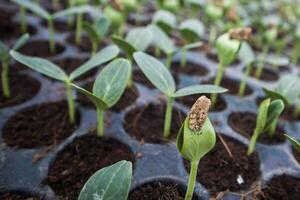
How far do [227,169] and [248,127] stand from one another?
19cm

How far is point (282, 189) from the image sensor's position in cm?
58

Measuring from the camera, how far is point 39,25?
1124 mm

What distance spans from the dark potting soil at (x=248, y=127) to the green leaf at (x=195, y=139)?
1.01ft

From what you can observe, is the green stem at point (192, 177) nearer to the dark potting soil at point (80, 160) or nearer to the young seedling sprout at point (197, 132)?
the young seedling sprout at point (197, 132)

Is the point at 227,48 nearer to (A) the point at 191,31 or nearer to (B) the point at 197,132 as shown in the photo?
(A) the point at 191,31

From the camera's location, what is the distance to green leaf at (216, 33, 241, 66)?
67 centimetres

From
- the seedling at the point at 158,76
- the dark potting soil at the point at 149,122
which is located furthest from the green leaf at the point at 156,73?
the dark potting soil at the point at 149,122

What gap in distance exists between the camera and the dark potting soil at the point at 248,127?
71 cm

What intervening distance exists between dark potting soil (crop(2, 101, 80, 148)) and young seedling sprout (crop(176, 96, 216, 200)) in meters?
0.31

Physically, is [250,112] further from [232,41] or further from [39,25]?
[39,25]

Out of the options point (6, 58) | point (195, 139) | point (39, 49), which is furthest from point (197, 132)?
point (39, 49)

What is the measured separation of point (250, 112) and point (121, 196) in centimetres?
52

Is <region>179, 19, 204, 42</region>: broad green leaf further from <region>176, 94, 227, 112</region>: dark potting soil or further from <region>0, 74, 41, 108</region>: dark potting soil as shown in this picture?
<region>0, 74, 41, 108</region>: dark potting soil

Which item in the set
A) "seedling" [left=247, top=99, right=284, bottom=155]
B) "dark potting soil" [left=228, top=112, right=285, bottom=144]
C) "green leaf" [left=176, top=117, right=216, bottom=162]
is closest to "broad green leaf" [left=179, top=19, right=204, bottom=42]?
"dark potting soil" [left=228, top=112, right=285, bottom=144]
